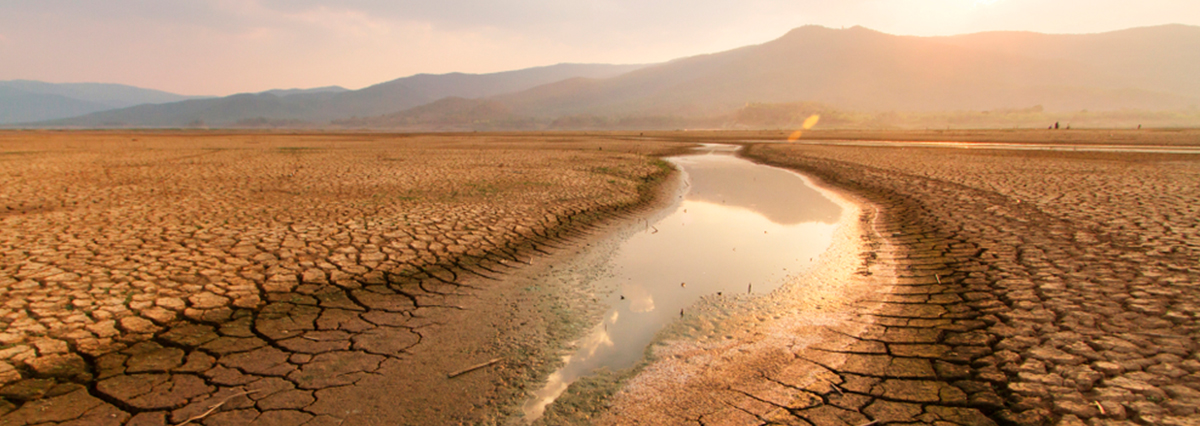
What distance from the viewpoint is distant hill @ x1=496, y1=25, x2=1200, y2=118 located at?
126125mm

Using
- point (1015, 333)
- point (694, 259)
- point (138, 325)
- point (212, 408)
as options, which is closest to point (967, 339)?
point (1015, 333)

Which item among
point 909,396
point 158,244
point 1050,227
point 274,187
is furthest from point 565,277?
point 274,187

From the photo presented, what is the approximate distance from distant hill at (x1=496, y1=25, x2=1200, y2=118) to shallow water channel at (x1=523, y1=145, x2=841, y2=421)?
128 m

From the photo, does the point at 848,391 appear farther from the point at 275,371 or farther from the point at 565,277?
the point at 275,371

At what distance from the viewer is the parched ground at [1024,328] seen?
2.59 m

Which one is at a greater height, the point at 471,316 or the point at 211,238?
the point at 211,238

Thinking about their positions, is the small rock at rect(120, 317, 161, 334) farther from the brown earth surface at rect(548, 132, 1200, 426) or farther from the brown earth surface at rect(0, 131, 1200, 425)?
the brown earth surface at rect(548, 132, 1200, 426)

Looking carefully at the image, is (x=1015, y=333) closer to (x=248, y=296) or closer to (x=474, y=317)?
(x=474, y=317)

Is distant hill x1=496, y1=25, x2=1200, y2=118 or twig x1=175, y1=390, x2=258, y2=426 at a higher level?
distant hill x1=496, y1=25, x2=1200, y2=118

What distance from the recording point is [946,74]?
14300cm

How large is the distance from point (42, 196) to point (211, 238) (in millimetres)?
6484

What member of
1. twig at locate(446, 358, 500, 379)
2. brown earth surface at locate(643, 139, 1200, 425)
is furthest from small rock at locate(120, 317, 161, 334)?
brown earth surface at locate(643, 139, 1200, 425)

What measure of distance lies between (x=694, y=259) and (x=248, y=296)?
16.5ft

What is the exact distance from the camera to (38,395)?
108 inches
